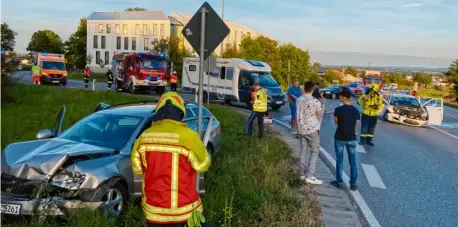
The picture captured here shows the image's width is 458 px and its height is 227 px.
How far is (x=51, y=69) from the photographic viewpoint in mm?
35781

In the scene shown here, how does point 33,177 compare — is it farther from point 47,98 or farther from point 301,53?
point 301,53

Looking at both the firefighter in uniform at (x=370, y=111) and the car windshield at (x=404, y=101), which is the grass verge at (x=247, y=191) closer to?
the firefighter in uniform at (x=370, y=111)

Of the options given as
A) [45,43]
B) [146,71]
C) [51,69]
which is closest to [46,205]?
[146,71]

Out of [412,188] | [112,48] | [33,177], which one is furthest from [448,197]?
[112,48]

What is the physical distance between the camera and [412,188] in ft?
26.1

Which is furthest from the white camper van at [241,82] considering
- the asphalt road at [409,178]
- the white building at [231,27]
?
the white building at [231,27]

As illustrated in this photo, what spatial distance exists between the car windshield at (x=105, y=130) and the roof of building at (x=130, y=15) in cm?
7989

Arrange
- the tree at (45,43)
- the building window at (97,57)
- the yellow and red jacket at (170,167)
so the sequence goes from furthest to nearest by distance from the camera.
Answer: the tree at (45,43)
the building window at (97,57)
the yellow and red jacket at (170,167)

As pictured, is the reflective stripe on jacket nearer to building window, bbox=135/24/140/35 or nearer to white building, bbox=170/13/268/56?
white building, bbox=170/13/268/56

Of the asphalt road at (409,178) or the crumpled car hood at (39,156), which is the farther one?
the asphalt road at (409,178)

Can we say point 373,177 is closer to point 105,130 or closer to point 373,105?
point 373,105

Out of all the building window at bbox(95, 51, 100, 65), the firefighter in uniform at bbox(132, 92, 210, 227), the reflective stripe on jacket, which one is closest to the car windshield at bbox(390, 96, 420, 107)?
the reflective stripe on jacket

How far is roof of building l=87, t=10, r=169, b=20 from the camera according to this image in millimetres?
85381

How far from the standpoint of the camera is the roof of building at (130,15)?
8538cm
